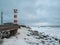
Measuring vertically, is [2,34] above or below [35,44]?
above

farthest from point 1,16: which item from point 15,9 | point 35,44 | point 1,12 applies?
point 35,44

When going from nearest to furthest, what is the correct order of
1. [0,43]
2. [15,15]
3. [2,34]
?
[0,43] < [2,34] < [15,15]

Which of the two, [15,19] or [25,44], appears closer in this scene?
[25,44]

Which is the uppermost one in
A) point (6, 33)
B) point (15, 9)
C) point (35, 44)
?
point (15, 9)

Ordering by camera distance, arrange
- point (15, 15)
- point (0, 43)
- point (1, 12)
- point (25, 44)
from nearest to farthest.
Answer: point (0, 43) → point (25, 44) → point (15, 15) → point (1, 12)

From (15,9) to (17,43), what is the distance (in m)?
→ 5.11

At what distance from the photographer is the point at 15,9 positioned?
17312 mm

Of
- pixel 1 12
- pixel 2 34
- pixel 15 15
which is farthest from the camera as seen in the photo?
pixel 1 12

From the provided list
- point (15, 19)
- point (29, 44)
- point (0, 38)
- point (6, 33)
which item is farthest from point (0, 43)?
point (15, 19)

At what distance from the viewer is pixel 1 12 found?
25375 millimetres

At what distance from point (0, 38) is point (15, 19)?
5186 mm

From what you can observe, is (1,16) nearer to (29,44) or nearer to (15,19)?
(15,19)

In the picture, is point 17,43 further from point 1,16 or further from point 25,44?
point 1,16

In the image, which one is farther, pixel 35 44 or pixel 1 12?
pixel 1 12
